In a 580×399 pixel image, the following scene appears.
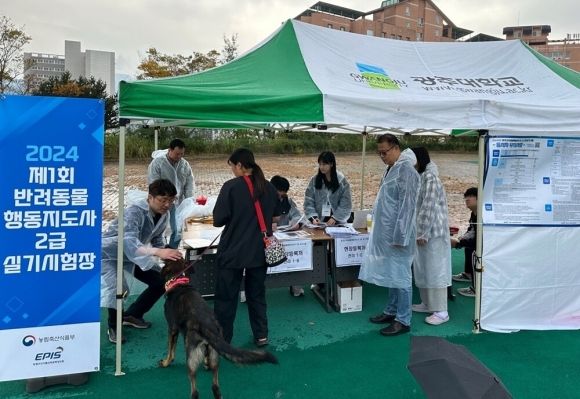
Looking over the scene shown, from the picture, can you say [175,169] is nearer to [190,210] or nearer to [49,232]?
[190,210]

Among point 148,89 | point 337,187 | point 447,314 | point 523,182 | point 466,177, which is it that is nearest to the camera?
point 148,89

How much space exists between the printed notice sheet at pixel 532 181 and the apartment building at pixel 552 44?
5986 centimetres

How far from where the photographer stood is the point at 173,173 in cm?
515

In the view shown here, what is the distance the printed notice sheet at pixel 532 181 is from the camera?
3564 millimetres

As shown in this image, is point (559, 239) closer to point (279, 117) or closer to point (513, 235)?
point (513, 235)

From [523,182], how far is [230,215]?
8.42 feet

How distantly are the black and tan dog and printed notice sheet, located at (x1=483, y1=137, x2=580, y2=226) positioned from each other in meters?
2.42

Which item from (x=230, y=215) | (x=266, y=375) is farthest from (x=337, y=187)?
(x=266, y=375)

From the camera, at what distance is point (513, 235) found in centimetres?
362

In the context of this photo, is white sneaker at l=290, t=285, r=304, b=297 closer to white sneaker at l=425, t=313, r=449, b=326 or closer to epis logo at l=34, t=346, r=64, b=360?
white sneaker at l=425, t=313, r=449, b=326

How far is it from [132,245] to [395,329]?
2.24 meters

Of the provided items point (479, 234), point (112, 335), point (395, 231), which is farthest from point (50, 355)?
point (479, 234)

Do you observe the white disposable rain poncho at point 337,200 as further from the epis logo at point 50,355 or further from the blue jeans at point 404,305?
the epis logo at point 50,355

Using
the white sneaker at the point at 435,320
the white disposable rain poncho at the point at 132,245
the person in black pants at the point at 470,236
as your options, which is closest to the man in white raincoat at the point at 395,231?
the white sneaker at the point at 435,320
